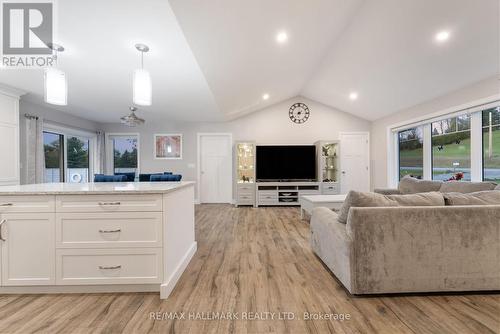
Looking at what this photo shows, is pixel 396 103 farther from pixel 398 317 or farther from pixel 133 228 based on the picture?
pixel 133 228

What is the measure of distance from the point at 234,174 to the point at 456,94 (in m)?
4.97

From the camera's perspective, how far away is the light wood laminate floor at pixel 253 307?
1444mm

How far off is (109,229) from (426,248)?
8.52 feet

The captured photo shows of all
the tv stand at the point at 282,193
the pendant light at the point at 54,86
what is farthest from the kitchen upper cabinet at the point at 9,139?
the tv stand at the point at 282,193

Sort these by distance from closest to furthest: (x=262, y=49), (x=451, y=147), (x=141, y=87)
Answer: (x=141, y=87), (x=262, y=49), (x=451, y=147)

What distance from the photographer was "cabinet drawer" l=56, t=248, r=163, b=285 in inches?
71.3

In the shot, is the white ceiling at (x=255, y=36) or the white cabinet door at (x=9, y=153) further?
the white cabinet door at (x=9, y=153)

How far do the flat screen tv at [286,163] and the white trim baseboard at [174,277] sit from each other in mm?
3612

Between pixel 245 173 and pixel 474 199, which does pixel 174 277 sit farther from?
pixel 245 173

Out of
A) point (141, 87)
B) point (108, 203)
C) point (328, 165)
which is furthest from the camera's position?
point (328, 165)

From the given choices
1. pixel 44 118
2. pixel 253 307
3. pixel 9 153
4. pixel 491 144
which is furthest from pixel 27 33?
pixel 491 144

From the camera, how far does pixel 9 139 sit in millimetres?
3545

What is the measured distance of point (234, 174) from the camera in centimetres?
627

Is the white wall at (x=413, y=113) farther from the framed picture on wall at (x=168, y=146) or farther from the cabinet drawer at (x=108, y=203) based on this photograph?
the framed picture on wall at (x=168, y=146)
